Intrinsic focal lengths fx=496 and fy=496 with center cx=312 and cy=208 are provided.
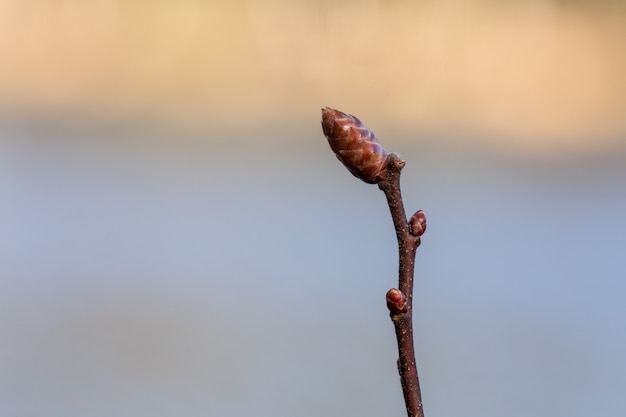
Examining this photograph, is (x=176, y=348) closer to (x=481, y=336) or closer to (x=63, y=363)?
(x=63, y=363)

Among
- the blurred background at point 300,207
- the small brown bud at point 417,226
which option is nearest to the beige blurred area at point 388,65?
the blurred background at point 300,207

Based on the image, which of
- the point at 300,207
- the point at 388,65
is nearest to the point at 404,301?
the point at 300,207

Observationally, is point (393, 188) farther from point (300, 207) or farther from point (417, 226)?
point (300, 207)

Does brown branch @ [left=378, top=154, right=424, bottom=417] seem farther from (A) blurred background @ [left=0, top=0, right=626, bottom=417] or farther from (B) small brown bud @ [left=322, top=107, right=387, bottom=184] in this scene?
(A) blurred background @ [left=0, top=0, right=626, bottom=417]

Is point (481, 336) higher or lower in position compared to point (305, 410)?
higher

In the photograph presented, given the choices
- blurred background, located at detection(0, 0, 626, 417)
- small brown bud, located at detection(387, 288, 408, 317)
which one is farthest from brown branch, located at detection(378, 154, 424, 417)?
blurred background, located at detection(0, 0, 626, 417)

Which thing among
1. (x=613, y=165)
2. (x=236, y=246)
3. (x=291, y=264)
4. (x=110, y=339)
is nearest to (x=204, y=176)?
(x=236, y=246)

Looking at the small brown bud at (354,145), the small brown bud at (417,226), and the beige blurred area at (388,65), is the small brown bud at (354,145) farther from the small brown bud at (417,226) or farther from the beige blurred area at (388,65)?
the beige blurred area at (388,65)
